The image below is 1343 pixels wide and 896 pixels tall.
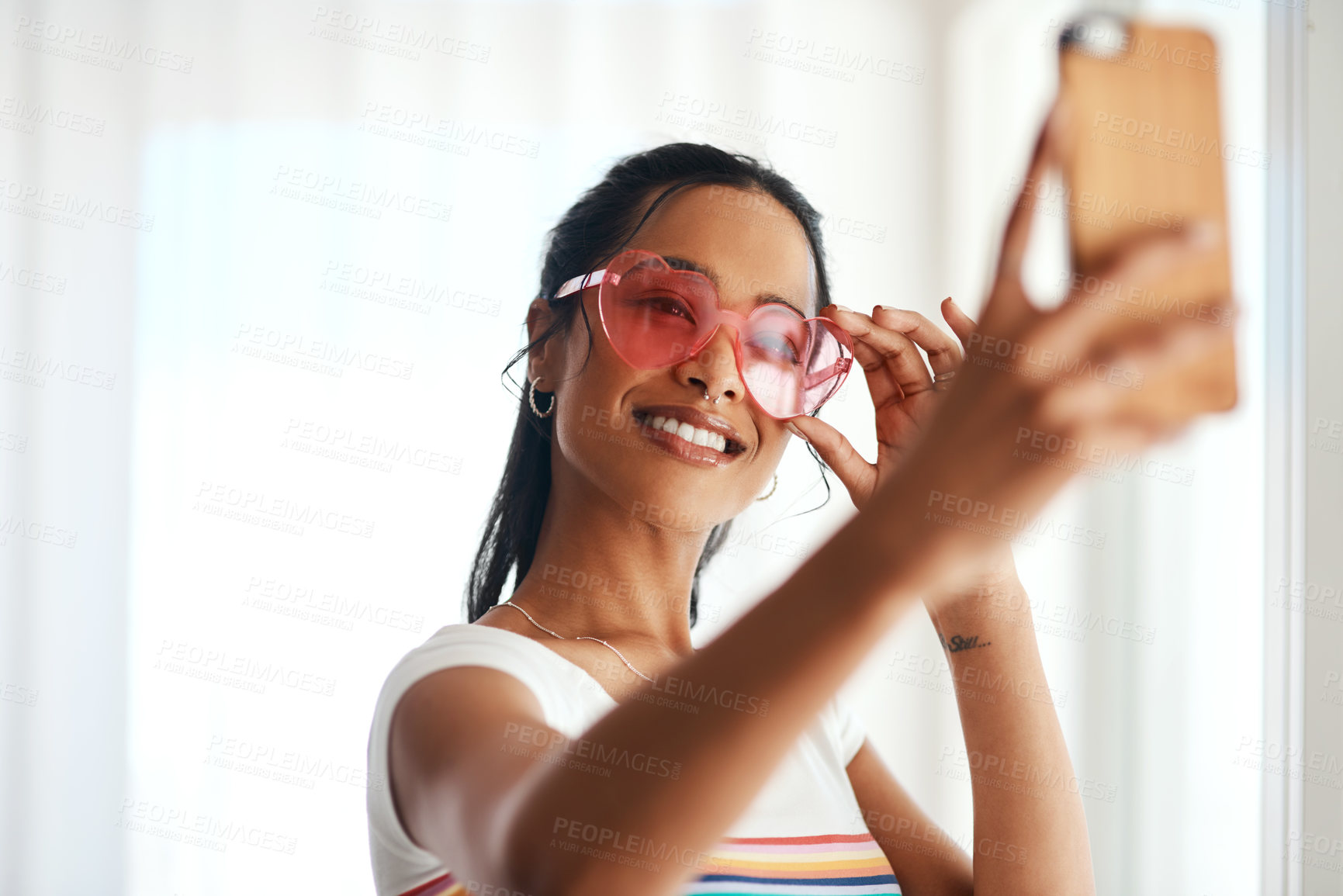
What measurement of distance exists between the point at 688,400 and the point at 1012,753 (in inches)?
20.1

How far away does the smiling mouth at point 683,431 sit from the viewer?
94cm

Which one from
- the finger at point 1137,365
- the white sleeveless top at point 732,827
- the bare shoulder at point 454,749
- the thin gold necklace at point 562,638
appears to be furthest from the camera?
the thin gold necklace at point 562,638

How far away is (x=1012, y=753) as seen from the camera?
0.99 metres

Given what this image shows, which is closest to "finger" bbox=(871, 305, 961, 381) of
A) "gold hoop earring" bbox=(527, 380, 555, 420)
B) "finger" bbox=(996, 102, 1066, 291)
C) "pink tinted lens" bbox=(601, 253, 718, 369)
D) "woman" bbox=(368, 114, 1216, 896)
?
"woman" bbox=(368, 114, 1216, 896)

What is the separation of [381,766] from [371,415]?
1.15 metres

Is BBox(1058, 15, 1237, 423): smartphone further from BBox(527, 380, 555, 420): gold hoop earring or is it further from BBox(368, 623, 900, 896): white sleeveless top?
BBox(527, 380, 555, 420): gold hoop earring

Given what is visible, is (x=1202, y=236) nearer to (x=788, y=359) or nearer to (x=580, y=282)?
(x=788, y=359)

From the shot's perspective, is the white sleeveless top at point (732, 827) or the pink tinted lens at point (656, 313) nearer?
the white sleeveless top at point (732, 827)

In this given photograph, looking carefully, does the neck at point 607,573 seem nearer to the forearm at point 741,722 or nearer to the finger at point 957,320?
the finger at point 957,320

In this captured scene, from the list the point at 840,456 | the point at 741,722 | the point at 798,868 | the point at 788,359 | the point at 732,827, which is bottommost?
the point at 798,868

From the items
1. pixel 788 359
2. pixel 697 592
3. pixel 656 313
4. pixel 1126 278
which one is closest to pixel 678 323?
pixel 656 313

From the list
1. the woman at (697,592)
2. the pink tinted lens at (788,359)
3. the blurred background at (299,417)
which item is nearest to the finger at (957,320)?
the woman at (697,592)

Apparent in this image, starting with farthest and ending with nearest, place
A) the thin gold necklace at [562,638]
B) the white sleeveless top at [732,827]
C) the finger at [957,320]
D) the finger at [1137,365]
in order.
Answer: the finger at [957,320] < the thin gold necklace at [562,638] < the white sleeveless top at [732,827] < the finger at [1137,365]

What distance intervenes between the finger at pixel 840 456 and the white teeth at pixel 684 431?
12cm
